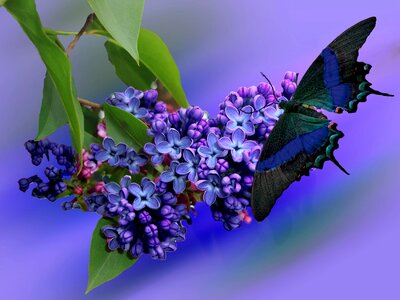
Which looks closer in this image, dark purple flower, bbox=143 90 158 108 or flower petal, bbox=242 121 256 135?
flower petal, bbox=242 121 256 135

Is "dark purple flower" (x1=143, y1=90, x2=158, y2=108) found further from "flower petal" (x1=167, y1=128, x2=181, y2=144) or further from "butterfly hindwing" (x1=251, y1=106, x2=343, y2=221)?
"butterfly hindwing" (x1=251, y1=106, x2=343, y2=221)

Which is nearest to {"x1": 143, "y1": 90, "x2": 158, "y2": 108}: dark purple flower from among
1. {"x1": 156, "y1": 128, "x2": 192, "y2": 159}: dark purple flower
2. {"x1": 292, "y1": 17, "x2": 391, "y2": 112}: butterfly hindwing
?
{"x1": 156, "y1": 128, "x2": 192, "y2": 159}: dark purple flower

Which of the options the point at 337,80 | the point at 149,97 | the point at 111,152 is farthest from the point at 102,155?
the point at 337,80

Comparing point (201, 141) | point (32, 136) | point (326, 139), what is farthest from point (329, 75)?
point (32, 136)

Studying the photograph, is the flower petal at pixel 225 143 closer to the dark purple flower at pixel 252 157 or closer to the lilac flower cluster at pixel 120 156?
the dark purple flower at pixel 252 157

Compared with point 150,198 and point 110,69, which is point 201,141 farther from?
point 110,69

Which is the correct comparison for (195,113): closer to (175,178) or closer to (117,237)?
(175,178)

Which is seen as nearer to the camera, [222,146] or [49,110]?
[222,146]
